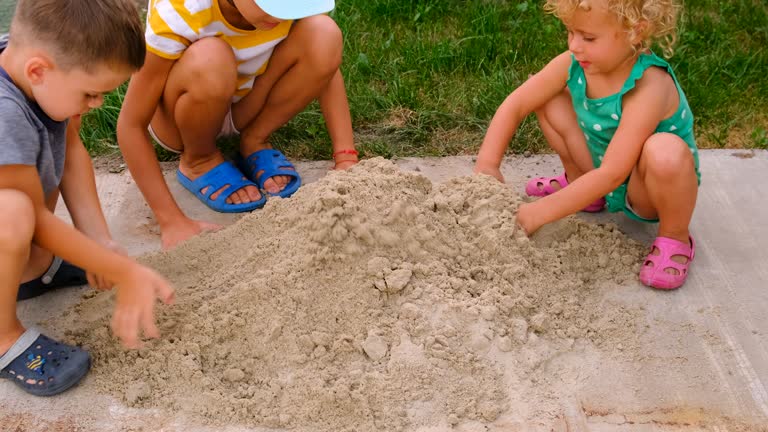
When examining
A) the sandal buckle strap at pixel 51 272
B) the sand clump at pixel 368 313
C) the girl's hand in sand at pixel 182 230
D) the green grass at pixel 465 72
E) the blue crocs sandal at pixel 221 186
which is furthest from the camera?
the green grass at pixel 465 72

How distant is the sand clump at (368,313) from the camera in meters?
2.10

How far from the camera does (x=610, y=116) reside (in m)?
2.60

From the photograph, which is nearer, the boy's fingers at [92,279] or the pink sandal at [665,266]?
the boy's fingers at [92,279]

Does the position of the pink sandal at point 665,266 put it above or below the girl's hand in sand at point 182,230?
below

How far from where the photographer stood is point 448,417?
2.05 m

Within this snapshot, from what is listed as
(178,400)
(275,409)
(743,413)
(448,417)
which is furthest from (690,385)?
(178,400)

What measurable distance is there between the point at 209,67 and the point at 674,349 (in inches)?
68.8

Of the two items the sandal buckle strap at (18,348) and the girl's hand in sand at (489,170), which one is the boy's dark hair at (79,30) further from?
the girl's hand in sand at (489,170)

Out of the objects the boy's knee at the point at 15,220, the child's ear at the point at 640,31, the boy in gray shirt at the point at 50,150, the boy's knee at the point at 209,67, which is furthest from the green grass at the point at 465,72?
the boy's knee at the point at 15,220

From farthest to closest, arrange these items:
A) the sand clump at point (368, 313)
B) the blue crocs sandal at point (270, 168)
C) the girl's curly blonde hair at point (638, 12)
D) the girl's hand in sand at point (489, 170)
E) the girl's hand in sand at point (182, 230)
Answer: the blue crocs sandal at point (270, 168)
the girl's hand in sand at point (489, 170)
the girl's hand in sand at point (182, 230)
the girl's curly blonde hair at point (638, 12)
the sand clump at point (368, 313)

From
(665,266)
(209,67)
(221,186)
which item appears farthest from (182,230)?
(665,266)

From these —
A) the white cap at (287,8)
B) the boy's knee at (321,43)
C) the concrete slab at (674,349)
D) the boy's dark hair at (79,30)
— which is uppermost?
the boy's dark hair at (79,30)

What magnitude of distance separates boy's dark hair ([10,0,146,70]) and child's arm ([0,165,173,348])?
1.04 feet

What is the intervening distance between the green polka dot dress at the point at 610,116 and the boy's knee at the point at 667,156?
0.14 metres
